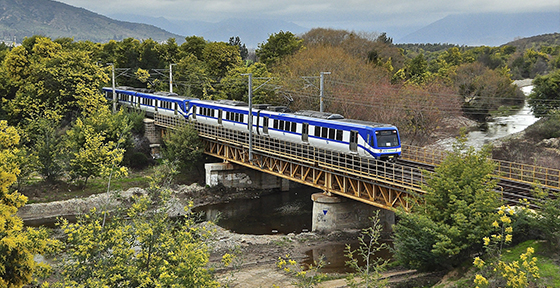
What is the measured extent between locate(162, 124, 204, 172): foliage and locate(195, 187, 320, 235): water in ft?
18.7

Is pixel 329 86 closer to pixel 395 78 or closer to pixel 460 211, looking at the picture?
pixel 395 78

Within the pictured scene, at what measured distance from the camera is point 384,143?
2895cm

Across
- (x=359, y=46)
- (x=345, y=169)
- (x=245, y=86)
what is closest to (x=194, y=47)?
(x=245, y=86)

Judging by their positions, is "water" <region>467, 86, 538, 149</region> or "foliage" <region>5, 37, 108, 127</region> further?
"water" <region>467, 86, 538, 149</region>

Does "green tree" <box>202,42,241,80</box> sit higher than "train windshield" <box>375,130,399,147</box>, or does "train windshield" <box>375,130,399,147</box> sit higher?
"green tree" <box>202,42,241,80</box>

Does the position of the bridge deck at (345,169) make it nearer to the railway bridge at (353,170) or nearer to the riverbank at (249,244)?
the railway bridge at (353,170)

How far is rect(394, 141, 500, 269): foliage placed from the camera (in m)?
18.9

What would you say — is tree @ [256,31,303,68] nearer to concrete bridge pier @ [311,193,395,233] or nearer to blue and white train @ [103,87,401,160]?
blue and white train @ [103,87,401,160]

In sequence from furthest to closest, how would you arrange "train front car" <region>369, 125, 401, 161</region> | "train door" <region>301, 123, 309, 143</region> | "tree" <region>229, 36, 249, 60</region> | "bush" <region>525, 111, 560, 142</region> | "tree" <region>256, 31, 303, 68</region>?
"tree" <region>229, 36, 249, 60</region> → "tree" <region>256, 31, 303, 68</region> → "bush" <region>525, 111, 560, 142</region> → "train door" <region>301, 123, 309, 143</region> → "train front car" <region>369, 125, 401, 161</region>

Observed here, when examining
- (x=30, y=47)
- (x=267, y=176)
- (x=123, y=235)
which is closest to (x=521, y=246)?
(x=123, y=235)

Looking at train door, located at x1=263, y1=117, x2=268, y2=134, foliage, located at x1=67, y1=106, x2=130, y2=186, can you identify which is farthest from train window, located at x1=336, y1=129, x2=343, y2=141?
foliage, located at x1=67, y1=106, x2=130, y2=186

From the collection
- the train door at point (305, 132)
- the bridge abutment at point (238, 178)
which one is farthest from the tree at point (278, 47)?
the train door at point (305, 132)

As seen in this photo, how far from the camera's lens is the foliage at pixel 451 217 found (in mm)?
18922

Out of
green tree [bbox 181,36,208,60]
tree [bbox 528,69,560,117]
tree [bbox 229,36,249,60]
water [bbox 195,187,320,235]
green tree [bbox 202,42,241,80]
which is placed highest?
tree [bbox 229,36,249,60]
